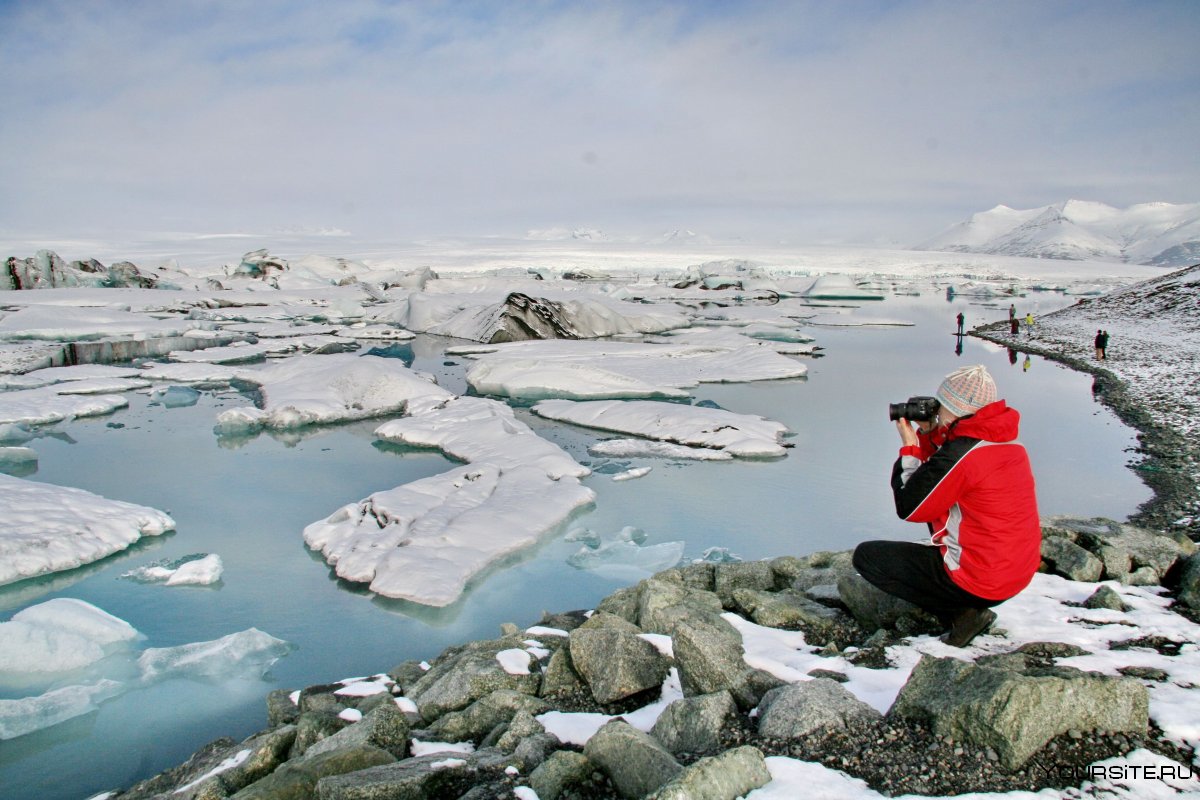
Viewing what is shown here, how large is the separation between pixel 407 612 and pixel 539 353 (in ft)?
35.8

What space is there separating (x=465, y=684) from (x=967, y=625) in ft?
6.19

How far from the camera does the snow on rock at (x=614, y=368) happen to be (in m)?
11.5

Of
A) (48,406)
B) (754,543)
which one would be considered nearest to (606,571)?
(754,543)

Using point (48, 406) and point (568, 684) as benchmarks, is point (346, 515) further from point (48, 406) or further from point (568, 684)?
point (48, 406)

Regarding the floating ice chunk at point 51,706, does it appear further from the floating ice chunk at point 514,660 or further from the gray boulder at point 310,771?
the floating ice chunk at point 514,660

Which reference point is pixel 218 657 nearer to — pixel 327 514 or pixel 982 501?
pixel 327 514

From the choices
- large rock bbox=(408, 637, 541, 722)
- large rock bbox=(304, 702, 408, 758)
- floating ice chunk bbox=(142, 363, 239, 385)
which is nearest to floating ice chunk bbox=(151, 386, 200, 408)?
floating ice chunk bbox=(142, 363, 239, 385)

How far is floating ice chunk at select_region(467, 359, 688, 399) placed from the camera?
1131 centimetres

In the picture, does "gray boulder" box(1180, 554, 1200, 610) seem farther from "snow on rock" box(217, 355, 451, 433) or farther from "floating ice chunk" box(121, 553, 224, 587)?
"snow on rock" box(217, 355, 451, 433)

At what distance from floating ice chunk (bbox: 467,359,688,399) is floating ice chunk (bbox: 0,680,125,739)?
310 inches

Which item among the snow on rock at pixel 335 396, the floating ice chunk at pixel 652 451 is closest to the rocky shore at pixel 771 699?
the floating ice chunk at pixel 652 451

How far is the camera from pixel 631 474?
23.7ft

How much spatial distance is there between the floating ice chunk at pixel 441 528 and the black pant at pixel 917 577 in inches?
104

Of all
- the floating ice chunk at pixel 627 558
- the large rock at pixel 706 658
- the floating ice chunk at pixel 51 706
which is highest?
the large rock at pixel 706 658
